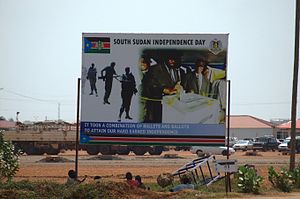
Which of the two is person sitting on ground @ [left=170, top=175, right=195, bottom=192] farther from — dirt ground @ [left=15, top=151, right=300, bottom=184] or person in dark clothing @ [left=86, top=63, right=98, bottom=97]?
person in dark clothing @ [left=86, top=63, right=98, bottom=97]

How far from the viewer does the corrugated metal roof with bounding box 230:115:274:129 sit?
11465 cm

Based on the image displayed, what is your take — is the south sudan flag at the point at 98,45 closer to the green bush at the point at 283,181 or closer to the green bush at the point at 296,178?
the green bush at the point at 283,181

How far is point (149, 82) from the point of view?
70.8 feet

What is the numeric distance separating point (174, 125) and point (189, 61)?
2.56 m

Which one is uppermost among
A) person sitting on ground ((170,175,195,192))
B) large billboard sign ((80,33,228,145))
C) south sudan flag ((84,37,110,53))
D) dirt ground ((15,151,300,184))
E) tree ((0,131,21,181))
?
south sudan flag ((84,37,110,53))

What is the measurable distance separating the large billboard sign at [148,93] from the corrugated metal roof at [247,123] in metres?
93.5

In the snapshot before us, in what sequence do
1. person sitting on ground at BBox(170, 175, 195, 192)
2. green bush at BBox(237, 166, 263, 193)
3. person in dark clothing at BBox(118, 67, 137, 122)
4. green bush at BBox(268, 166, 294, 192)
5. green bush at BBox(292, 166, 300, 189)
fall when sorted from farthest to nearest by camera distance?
person in dark clothing at BBox(118, 67, 137, 122) < green bush at BBox(292, 166, 300, 189) < green bush at BBox(268, 166, 294, 192) < green bush at BBox(237, 166, 263, 193) < person sitting on ground at BBox(170, 175, 195, 192)

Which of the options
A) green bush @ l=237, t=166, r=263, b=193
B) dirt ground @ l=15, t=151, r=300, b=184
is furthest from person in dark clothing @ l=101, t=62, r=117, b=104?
green bush @ l=237, t=166, r=263, b=193

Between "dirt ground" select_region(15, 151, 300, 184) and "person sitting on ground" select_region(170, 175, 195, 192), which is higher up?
"person sitting on ground" select_region(170, 175, 195, 192)

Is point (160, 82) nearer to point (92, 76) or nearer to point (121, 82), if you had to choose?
point (121, 82)

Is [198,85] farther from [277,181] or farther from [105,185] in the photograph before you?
[105,185]

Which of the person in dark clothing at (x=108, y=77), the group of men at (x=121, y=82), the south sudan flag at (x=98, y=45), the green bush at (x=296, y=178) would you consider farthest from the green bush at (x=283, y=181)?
the south sudan flag at (x=98, y=45)

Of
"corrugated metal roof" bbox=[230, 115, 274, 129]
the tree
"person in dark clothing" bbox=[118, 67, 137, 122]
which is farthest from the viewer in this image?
"corrugated metal roof" bbox=[230, 115, 274, 129]

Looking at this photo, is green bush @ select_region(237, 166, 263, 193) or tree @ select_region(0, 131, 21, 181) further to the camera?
green bush @ select_region(237, 166, 263, 193)
